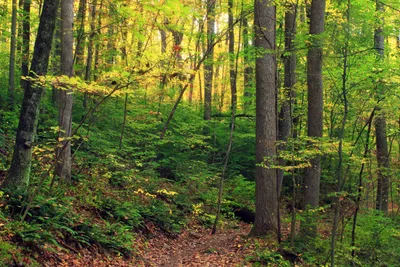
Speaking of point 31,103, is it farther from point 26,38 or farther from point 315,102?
point 26,38

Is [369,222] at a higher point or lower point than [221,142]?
lower

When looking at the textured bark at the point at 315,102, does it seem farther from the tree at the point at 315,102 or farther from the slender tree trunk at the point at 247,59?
the slender tree trunk at the point at 247,59

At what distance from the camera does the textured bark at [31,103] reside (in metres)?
5.97

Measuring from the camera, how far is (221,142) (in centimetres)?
1562

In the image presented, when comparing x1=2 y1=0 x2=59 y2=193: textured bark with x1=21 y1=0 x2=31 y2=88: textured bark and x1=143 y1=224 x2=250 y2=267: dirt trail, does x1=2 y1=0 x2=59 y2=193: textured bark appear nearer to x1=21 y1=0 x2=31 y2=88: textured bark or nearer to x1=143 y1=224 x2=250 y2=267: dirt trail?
x1=143 y1=224 x2=250 y2=267: dirt trail

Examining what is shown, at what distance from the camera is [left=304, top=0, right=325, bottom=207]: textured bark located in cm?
837

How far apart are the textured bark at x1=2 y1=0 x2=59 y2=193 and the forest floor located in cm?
166

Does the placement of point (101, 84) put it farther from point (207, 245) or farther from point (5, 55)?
point (5, 55)

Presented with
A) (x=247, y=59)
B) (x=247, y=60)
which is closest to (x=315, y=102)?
(x=247, y=60)

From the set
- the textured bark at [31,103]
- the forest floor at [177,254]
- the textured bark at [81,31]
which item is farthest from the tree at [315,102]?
the textured bark at [31,103]

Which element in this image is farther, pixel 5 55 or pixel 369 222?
pixel 5 55

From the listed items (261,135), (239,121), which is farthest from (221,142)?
(261,135)

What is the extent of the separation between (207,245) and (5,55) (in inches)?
549

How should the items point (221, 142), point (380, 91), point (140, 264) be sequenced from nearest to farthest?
point (140, 264)
point (380, 91)
point (221, 142)
